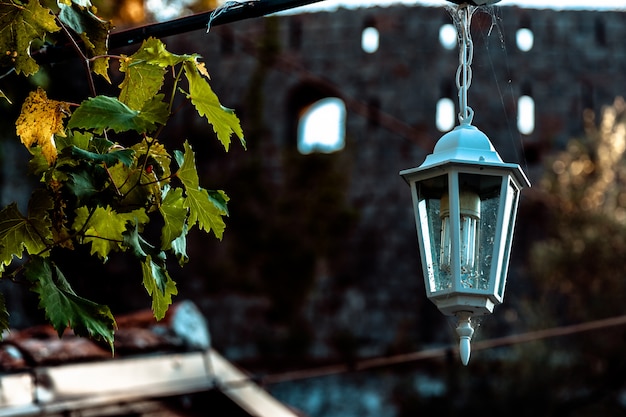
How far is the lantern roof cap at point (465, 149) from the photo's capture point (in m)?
2.83

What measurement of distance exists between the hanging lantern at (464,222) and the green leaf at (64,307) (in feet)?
2.00

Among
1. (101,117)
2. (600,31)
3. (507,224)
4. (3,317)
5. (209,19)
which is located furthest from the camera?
(600,31)

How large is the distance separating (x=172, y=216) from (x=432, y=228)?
501mm

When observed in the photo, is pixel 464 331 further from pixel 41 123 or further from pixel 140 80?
pixel 41 123

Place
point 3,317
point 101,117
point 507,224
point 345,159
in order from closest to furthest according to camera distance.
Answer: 1. point 101,117
2. point 3,317
3. point 507,224
4. point 345,159

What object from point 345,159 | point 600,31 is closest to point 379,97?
point 345,159

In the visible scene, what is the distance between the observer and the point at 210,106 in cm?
280

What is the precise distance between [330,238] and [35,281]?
18684 mm

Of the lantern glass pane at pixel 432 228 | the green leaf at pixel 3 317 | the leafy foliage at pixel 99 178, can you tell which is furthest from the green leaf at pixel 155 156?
the lantern glass pane at pixel 432 228

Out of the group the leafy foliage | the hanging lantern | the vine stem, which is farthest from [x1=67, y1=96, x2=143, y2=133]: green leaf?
the hanging lantern

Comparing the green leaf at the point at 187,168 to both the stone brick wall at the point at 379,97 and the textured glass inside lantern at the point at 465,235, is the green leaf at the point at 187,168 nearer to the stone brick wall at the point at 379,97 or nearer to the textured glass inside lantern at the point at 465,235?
the textured glass inside lantern at the point at 465,235

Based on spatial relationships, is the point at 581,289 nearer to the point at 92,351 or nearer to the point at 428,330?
the point at 428,330

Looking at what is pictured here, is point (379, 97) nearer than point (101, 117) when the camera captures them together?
No

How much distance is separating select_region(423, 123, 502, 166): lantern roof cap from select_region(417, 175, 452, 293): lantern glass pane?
0.15ft
